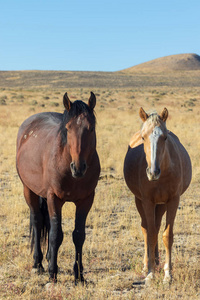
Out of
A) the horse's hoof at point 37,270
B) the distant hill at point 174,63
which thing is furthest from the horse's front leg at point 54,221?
the distant hill at point 174,63

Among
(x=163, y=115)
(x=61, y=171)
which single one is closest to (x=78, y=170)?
(x=61, y=171)

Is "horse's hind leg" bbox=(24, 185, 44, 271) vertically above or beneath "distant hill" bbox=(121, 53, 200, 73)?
beneath

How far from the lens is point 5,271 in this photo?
470 cm

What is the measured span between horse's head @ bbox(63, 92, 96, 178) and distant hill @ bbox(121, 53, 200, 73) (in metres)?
132

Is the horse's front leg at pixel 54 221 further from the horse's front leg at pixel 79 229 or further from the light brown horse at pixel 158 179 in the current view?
the light brown horse at pixel 158 179

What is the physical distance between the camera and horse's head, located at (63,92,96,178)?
12.2ft

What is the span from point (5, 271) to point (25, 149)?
1.64 m

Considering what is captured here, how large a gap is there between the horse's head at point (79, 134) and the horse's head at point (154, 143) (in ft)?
1.96

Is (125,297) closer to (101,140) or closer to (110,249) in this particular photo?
(110,249)

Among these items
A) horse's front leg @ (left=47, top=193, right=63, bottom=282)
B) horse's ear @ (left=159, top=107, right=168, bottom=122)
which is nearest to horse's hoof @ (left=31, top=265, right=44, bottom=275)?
horse's front leg @ (left=47, top=193, right=63, bottom=282)

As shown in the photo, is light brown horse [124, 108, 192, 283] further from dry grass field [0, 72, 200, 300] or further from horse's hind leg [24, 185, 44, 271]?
horse's hind leg [24, 185, 44, 271]

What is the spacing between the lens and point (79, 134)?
12.6 ft

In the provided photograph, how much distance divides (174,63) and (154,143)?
14424cm

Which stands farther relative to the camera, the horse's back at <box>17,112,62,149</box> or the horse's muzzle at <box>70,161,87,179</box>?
the horse's back at <box>17,112,62,149</box>
